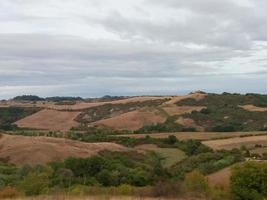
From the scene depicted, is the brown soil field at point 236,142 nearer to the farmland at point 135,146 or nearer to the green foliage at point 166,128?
the farmland at point 135,146

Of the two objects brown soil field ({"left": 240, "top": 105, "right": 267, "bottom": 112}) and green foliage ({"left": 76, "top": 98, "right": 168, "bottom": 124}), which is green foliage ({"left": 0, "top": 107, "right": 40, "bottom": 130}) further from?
brown soil field ({"left": 240, "top": 105, "right": 267, "bottom": 112})

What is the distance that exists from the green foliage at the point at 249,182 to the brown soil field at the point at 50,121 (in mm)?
128694

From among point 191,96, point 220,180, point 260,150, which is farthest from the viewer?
point 191,96

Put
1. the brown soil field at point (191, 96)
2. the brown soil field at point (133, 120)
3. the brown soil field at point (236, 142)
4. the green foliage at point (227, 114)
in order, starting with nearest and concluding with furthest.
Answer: the brown soil field at point (236, 142)
the green foliage at point (227, 114)
the brown soil field at point (133, 120)
the brown soil field at point (191, 96)

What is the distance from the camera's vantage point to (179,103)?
17525cm

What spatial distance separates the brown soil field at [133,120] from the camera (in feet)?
499

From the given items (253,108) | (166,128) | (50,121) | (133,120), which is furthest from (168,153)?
(50,121)

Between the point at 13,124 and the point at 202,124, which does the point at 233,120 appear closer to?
the point at 202,124

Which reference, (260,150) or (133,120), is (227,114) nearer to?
(133,120)

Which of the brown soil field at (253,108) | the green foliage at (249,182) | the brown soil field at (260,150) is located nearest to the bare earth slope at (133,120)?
the brown soil field at (253,108)

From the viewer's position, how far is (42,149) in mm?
86875

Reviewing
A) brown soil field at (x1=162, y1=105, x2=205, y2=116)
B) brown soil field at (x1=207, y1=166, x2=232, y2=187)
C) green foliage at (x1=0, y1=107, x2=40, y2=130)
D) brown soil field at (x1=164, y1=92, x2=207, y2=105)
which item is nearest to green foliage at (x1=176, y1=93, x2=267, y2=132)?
brown soil field at (x1=164, y1=92, x2=207, y2=105)

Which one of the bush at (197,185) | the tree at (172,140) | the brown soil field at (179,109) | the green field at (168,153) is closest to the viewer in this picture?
the bush at (197,185)

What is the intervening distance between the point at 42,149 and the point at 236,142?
121 ft
